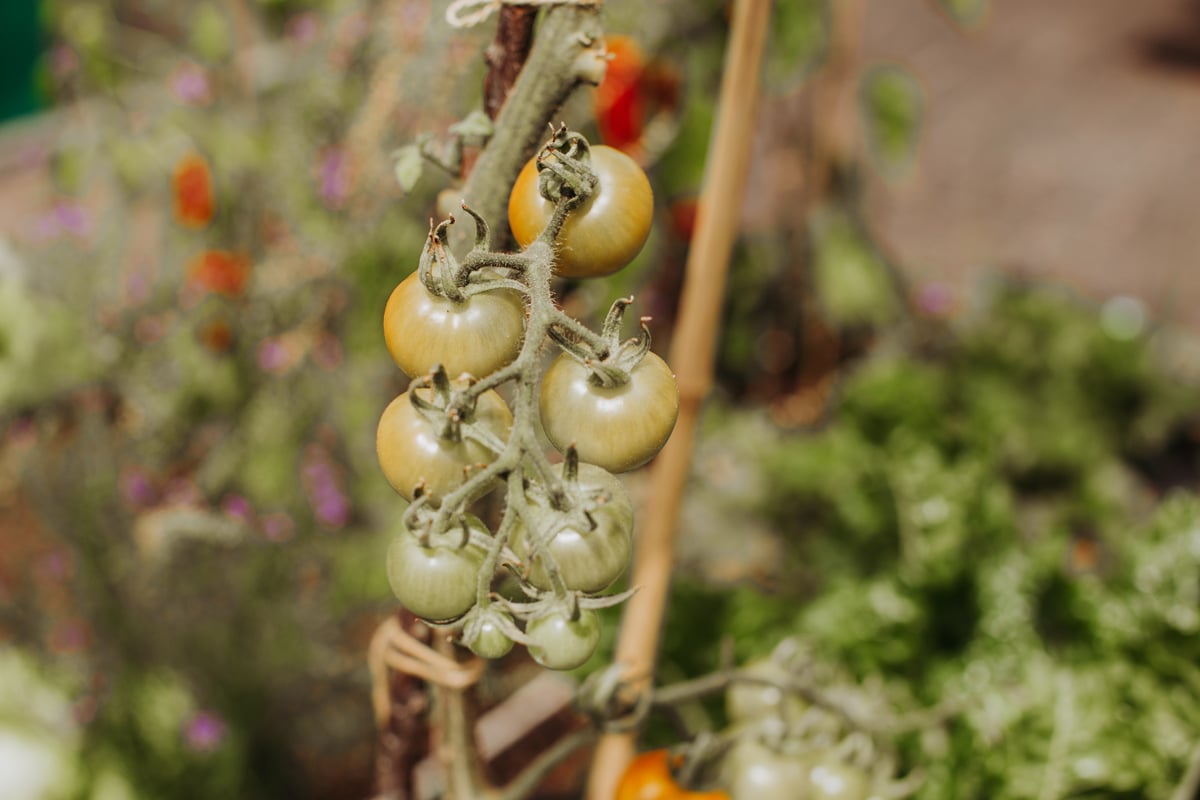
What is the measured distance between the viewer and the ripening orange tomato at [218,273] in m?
1.92

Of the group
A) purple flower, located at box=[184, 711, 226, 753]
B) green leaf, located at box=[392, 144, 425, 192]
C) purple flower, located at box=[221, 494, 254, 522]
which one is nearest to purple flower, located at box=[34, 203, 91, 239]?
purple flower, located at box=[221, 494, 254, 522]

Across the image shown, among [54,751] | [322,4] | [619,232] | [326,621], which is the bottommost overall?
[326,621]

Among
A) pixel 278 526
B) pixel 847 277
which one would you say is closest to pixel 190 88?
pixel 278 526

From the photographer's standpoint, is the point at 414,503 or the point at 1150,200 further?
the point at 1150,200

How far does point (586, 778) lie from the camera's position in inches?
47.6

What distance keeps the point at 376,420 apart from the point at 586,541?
150 centimetres

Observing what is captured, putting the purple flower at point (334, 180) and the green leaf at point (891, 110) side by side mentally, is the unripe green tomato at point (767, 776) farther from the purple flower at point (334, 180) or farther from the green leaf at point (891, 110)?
the green leaf at point (891, 110)

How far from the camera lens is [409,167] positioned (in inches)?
22.5

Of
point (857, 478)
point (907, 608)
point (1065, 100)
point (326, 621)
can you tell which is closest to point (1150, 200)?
point (1065, 100)

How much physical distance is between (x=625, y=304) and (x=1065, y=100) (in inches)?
227

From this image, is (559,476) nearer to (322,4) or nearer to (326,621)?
(326,621)

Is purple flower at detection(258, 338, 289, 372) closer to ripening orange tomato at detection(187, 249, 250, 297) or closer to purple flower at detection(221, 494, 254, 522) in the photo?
ripening orange tomato at detection(187, 249, 250, 297)

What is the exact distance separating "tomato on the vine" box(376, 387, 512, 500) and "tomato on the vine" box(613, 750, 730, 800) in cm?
40

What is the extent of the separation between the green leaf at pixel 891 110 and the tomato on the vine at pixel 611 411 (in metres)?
2.08
